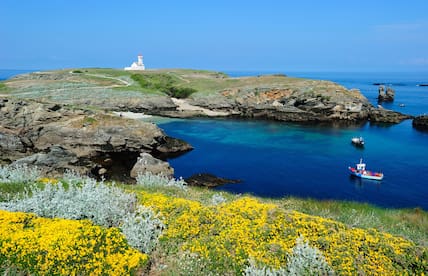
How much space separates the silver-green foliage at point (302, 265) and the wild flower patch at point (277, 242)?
3 centimetres

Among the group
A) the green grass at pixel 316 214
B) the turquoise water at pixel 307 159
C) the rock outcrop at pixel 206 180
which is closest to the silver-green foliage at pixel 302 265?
the green grass at pixel 316 214

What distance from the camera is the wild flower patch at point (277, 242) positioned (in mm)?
8172

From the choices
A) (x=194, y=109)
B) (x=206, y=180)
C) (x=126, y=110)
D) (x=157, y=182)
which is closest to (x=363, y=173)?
(x=206, y=180)

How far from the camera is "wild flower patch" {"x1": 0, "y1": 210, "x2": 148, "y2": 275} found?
7484 millimetres

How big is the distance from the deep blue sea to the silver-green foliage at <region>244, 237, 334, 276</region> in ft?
83.3

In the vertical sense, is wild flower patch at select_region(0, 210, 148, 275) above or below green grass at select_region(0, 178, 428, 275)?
above

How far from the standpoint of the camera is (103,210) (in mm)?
10016

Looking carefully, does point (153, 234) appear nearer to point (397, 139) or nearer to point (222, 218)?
point (222, 218)

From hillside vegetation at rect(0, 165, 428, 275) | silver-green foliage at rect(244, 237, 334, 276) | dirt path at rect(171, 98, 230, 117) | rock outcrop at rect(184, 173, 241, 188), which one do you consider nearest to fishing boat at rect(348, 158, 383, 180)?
rock outcrop at rect(184, 173, 241, 188)

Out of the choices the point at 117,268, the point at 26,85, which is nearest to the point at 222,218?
the point at 117,268

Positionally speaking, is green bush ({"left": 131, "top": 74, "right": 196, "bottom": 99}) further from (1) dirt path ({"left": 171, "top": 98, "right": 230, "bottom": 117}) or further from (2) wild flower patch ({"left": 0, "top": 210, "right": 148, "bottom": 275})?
(2) wild flower patch ({"left": 0, "top": 210, "right": 148, "bottom": 275})

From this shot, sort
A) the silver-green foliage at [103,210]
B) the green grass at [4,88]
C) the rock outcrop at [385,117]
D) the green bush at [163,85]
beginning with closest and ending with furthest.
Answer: the silver-green foliage at [103,210]
the rock outcrop at [385,117]
the green grass at [4,88]
the green bush at [163,85]

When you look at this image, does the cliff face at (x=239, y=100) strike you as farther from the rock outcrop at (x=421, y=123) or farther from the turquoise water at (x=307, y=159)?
the turquoise water at (x=307, y=159)

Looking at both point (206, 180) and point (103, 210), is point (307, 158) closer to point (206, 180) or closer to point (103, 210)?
point (206, 180)
